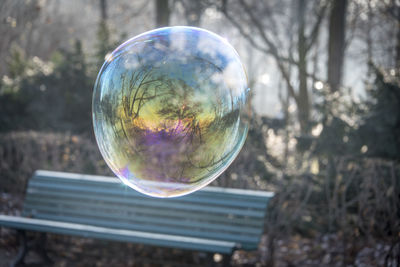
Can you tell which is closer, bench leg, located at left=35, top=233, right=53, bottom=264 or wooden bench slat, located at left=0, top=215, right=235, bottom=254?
wooden bench slat, located at left=0, top=215, right=235, bottom=254

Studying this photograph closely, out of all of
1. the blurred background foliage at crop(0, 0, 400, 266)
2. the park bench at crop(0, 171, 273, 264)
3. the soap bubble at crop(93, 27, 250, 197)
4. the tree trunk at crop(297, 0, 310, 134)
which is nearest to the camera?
the soap bubble at crop(93, 27, 250, 197)

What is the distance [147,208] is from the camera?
444cm

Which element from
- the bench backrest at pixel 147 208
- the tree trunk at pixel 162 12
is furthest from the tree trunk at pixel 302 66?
the bench backrest at pixel 147 208

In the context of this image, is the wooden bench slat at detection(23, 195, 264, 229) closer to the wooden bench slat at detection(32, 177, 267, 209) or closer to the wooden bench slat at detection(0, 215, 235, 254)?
the wooden bench slat at detection(32, 177, 267, 209)

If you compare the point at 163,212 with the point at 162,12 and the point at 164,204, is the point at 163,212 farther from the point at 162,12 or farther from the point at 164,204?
the point at 162,12

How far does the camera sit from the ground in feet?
15.0

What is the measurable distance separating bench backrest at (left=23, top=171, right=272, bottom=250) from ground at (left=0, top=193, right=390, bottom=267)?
16.9 inches

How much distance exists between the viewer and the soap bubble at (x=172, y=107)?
248 centimetres

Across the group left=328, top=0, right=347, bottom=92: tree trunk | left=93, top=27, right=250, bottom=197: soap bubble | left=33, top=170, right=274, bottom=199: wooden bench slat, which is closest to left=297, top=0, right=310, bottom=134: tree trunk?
left=328, top=0, right=347, bottom=92: tree trunk

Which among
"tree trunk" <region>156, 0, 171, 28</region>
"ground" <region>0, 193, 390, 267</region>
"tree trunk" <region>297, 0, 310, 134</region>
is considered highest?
"tree trunk" <region>156, 0, 171, 28</region>

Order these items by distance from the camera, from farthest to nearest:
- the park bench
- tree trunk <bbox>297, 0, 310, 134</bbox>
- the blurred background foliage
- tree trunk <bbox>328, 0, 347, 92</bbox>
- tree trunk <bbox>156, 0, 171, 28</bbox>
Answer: tree trunk <bbox>156, 0, 171, 28</bbox>, tree trunk <bbox>297, 0, 310, 134</bbox>, tree trunk <bbox>328, 0, 347, 92</bbox>, the blurred background foliage, the park bench

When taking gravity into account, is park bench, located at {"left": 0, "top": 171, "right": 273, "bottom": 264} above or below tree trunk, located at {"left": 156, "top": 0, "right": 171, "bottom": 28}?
below

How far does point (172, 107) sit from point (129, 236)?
1.78 meters

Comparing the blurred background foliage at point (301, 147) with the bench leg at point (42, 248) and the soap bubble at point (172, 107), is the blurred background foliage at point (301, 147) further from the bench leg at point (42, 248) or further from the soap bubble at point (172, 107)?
the soap bubble at point (172, 107)
